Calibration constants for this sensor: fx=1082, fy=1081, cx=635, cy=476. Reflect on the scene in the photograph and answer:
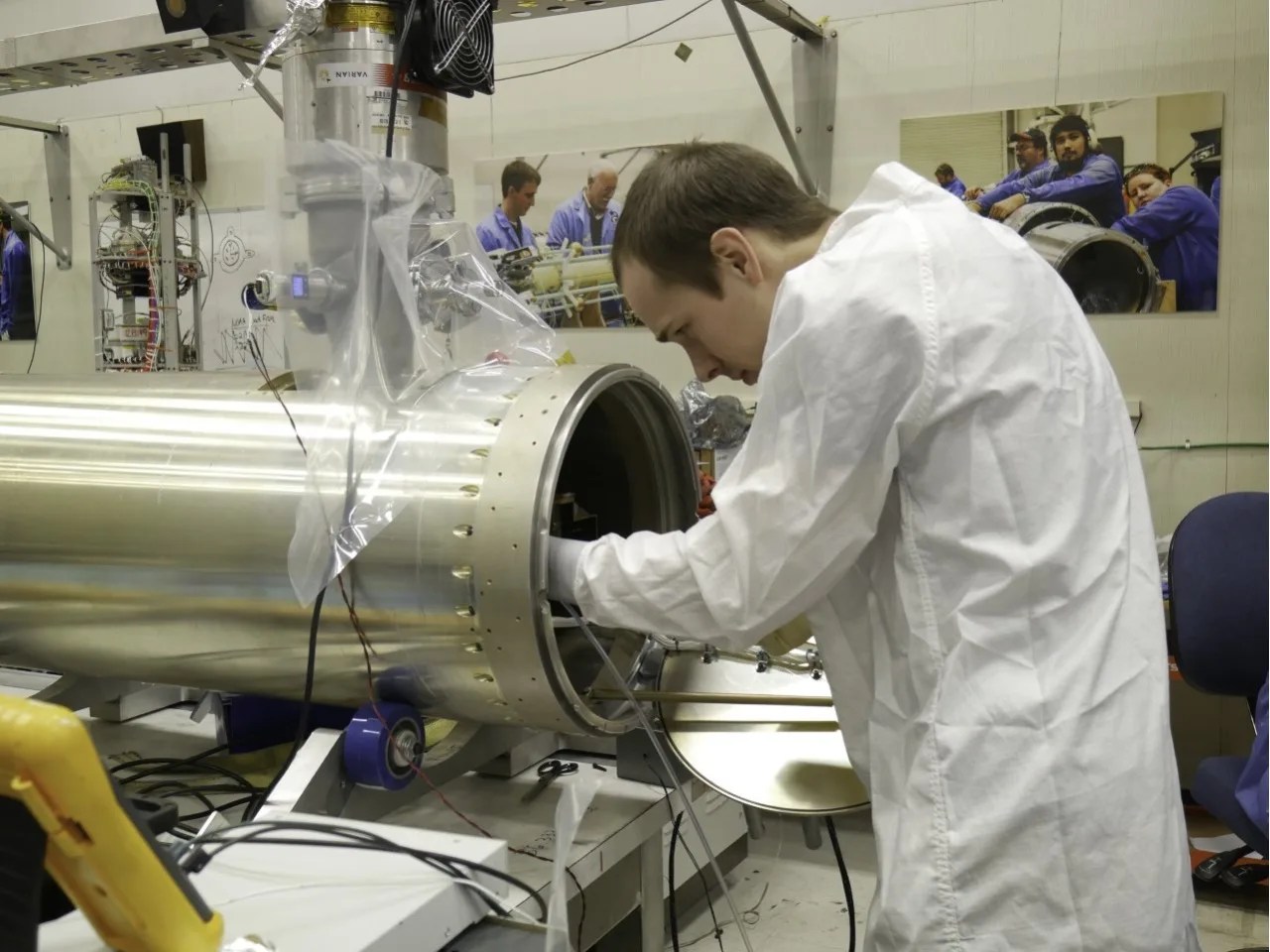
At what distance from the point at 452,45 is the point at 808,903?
1.71 m

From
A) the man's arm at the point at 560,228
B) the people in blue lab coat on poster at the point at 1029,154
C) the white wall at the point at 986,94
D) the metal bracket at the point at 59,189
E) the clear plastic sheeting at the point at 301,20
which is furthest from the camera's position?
the metal bracket at the point at 59,189

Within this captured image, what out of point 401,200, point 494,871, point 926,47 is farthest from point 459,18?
point 926,47

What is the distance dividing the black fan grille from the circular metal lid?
737mm

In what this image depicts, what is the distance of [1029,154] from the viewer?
2330 mm

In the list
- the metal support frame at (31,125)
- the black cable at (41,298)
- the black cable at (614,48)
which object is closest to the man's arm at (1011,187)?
the black cable at (614,48)

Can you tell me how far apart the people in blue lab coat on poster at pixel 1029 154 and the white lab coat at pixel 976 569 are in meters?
1.61

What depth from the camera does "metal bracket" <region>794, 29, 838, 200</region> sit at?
2482mm

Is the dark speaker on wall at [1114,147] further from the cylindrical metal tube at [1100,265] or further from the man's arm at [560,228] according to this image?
the man's arm at [560,228]

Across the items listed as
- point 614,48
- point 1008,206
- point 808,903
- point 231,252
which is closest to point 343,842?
point 808,903

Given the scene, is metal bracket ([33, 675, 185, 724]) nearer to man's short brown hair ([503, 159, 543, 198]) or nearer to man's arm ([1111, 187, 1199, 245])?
man's short brown hair ([503, 159, 543, 198])

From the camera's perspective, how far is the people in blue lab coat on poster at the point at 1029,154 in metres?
2.32

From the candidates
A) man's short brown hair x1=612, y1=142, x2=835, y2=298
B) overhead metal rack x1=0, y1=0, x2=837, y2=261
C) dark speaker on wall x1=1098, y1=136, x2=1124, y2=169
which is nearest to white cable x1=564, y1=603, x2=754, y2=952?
man's short brown hair x1=612, y1=142, x2=835, y2=298

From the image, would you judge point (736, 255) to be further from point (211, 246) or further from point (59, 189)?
point (59, 189)

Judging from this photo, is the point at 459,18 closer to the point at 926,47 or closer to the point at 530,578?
the point at 530,578
